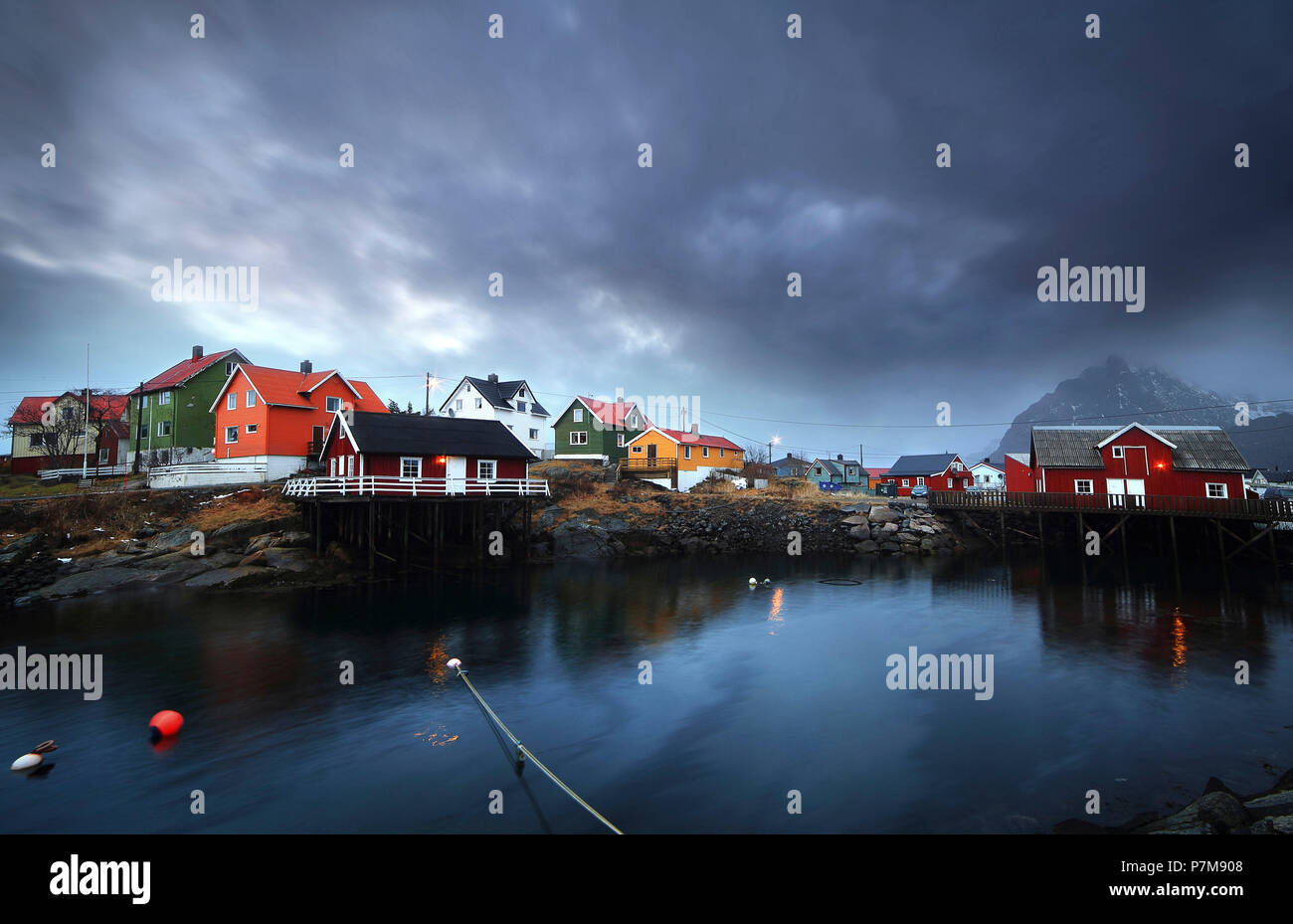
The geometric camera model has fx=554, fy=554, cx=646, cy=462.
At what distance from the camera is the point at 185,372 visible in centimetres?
4816

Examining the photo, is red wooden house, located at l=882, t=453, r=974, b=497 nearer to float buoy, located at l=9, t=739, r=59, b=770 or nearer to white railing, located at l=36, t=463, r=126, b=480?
float buoy, located at l=9, t=739, r=59, b=770

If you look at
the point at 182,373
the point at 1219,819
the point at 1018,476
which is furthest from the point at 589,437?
the point at 1219,819

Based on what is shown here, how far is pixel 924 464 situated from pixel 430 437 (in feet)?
230

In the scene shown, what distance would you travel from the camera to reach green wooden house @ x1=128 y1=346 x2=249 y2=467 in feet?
149

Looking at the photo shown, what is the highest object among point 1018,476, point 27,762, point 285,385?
point 285,385

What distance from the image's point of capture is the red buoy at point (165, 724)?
42.7ft

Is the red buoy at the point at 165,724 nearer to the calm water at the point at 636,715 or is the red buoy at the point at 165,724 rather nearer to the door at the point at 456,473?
the calm water at the point at 636,715

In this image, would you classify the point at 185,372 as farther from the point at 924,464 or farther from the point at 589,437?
the point at 924,464

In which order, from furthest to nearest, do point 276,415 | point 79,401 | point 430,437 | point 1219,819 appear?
point 79,401, point 276,415, point 430,437, point 1219,819

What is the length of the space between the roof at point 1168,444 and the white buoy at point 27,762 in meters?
55.8

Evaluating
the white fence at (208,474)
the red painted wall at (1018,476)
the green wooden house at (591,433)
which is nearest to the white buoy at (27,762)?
the white fence at (208,474)

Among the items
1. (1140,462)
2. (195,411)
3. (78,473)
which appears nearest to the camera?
(78,473)
